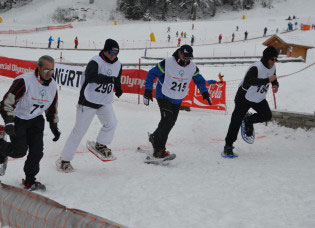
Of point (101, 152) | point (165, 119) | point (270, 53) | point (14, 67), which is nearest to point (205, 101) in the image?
point (270, 53)

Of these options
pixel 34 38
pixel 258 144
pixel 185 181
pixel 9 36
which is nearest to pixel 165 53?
pixel 34 38

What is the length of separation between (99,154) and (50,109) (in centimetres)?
141

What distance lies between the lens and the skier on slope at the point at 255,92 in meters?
5.97

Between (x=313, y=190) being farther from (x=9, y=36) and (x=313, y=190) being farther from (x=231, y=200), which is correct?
(x=9, y=36)

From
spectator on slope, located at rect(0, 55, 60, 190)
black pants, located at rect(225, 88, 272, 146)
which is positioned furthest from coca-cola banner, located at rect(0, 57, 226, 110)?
spectator on slope, located at rect(0, 55, 60, 190)

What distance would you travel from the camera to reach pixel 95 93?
5.30 metres

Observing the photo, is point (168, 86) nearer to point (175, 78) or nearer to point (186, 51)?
point (175, 78)

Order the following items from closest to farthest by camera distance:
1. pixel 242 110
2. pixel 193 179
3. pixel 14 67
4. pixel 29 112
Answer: pixel 29 112, pixel 193 179, pixel 242 110, pixel 14 67

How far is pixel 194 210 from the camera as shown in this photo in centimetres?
409

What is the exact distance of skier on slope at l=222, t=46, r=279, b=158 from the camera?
5.97m

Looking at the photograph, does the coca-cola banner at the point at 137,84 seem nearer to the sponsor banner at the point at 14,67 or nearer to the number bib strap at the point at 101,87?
the sponsor banner at the point at 14,67

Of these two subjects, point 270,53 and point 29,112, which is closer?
point 29,112

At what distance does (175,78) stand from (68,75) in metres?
7.11

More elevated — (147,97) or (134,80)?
(147,97)
